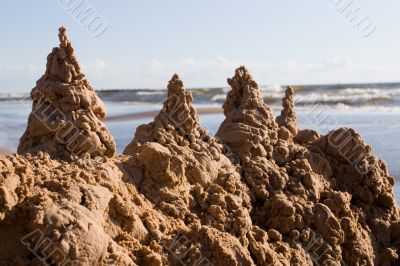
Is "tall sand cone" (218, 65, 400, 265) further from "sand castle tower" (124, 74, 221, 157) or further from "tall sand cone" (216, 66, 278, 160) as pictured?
"sand castle tower" (124, 74, 221, 157)

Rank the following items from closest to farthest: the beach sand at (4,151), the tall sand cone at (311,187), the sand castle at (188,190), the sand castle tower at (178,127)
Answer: the sand castle at (188,190) < the tall sand cone at (311,187) < the sand castle tower at (178,127) < the beach sand at (4,151)

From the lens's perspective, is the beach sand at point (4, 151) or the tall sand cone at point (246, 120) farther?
the beach sand at point (4, 151)

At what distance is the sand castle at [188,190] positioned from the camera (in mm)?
2678

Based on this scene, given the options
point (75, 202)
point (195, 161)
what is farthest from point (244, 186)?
point (75, 202)

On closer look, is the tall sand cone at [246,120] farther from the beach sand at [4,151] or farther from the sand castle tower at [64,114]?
the beach sand at [4,151]

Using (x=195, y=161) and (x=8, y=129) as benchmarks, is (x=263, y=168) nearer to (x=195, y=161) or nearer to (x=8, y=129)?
(x=195, y=161)

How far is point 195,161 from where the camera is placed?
12.5ft

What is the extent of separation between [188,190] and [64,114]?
3.11 feet

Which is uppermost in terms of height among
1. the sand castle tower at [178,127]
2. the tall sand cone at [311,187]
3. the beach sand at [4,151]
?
the sand castle tower at [178,127]

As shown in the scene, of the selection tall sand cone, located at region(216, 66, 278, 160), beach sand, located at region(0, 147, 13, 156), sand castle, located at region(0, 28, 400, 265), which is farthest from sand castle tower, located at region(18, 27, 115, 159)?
beach sand, located at region(0, 147, 13, 156)

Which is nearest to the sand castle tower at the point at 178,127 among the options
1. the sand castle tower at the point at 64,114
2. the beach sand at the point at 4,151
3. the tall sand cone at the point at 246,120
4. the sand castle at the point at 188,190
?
the sand castle at the point at 188,190

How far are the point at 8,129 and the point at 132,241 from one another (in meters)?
12.3

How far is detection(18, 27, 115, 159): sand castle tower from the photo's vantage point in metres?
3.61

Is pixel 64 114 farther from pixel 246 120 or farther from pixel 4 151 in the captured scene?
pixel 4 151
